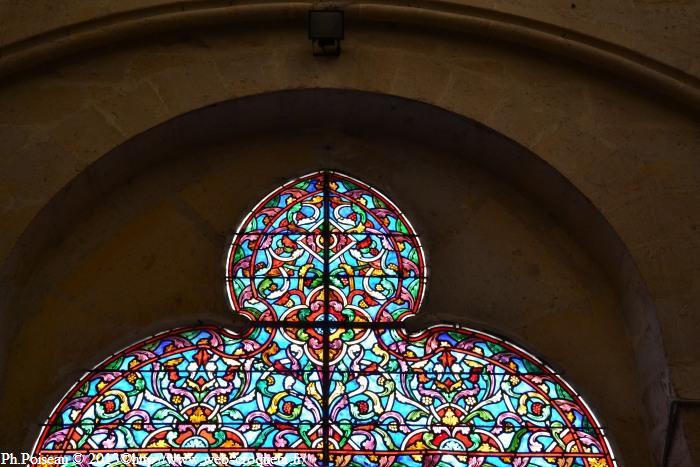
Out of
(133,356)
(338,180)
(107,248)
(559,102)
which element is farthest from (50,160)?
(559,102)

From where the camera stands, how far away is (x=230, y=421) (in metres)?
7.94

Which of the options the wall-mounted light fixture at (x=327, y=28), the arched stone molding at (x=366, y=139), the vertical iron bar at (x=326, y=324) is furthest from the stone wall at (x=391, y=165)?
the vertical iron bar at (x=326, y=324)

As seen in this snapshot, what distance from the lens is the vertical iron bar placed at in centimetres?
791

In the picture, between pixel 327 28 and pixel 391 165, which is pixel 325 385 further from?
pixel 327 28

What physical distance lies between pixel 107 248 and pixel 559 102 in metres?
2.93

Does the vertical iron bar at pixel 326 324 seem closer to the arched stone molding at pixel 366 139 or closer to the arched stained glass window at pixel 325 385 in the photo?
the arched stained glass window at pixel 325 385

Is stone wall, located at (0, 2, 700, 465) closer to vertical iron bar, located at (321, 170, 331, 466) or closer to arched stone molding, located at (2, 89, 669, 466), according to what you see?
arched stone molding, located at (2, 89, 669, 466)

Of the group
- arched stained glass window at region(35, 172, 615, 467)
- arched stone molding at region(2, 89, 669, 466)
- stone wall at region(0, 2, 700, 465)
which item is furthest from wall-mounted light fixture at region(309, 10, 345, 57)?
arched stained glass window at region(35, 172, 615, 467)

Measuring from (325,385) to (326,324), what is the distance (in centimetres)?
44

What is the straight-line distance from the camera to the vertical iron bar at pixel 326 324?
25.9 ft

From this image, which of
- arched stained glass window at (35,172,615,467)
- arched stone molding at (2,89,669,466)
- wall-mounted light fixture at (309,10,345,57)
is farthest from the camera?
wall-mounted light fixture at (309,10,345,57)

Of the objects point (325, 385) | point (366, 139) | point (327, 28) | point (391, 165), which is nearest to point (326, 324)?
point (325, 385)

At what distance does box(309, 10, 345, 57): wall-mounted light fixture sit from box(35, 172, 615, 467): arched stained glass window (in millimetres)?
1134

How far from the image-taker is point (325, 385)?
320 inches
